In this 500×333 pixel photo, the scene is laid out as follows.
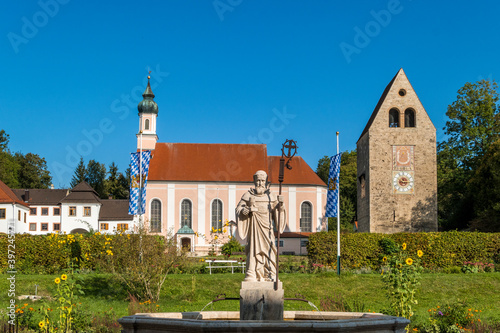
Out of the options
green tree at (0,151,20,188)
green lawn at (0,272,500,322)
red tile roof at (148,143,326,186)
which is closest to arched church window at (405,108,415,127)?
red tile roof at (148,143,326,186)

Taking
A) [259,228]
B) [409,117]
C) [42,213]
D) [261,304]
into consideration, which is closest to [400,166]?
[409,117]

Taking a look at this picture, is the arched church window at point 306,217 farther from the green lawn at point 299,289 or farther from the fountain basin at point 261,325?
the fountain basin at point 261,325

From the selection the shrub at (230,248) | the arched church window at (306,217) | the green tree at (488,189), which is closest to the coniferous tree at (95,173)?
the arched church window at (306,217)

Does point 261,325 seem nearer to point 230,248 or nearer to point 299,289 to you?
point 299,289

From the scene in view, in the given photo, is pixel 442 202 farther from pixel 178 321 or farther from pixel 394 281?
pixel 178 321

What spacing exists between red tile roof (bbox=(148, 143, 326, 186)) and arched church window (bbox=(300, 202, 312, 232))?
2277mm

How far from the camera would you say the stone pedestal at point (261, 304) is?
9.30m

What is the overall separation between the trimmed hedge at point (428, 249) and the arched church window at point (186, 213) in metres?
25.7

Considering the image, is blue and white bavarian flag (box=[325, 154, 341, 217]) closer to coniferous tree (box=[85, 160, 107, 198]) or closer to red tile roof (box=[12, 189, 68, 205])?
red tile roof (box=[12, 189, 68, 205])

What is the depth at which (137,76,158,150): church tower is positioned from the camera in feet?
190

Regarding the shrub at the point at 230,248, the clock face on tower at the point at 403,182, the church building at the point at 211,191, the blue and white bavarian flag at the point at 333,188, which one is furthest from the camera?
the church building at the point at 211,191

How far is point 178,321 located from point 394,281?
5.58 metres

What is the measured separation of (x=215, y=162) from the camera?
177 ft

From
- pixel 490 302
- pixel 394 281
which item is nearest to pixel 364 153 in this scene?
pixel 490 302
